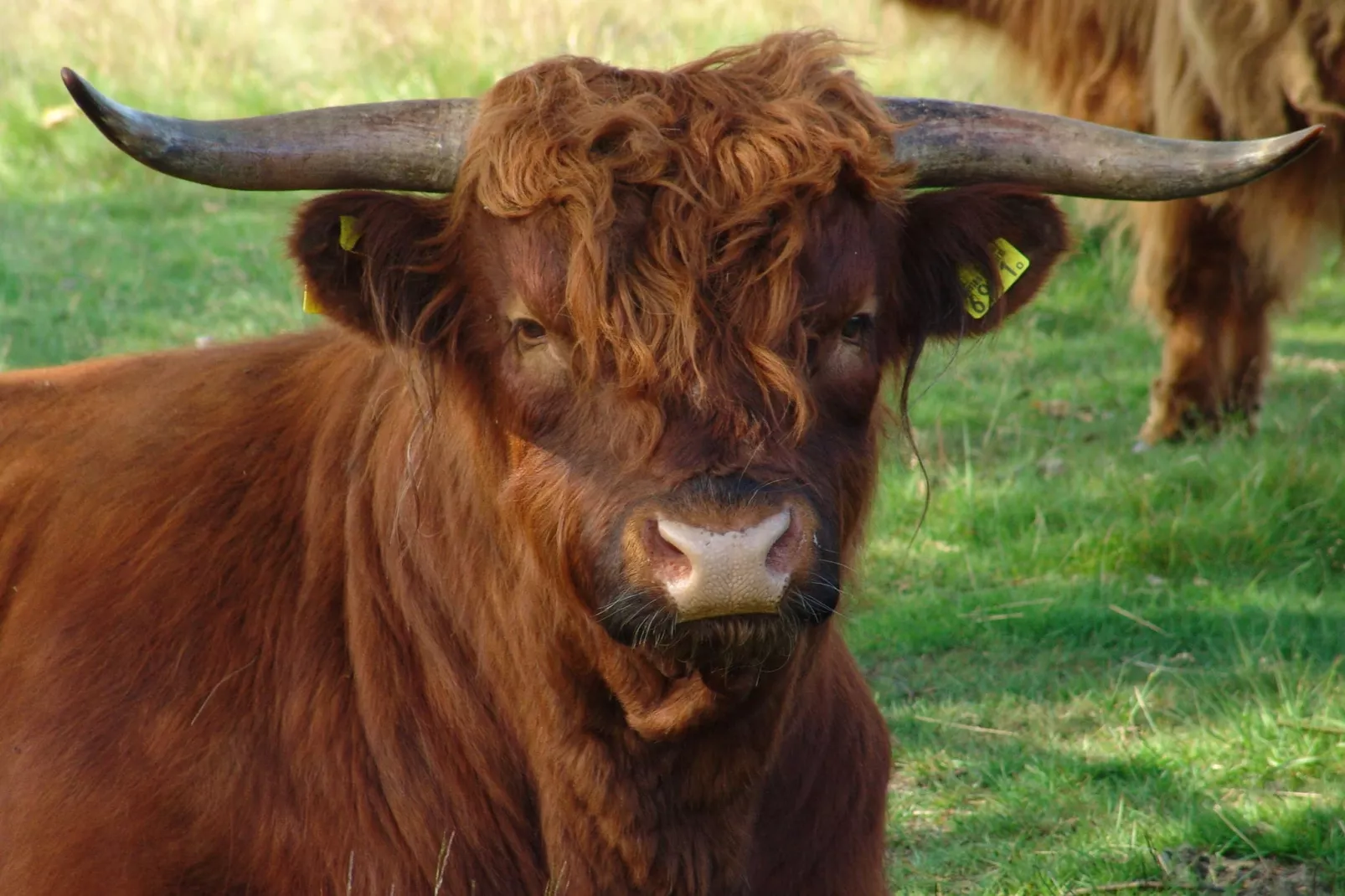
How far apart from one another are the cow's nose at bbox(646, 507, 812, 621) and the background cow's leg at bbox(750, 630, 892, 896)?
80 centimetres

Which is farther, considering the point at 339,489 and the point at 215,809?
the point at 339,489

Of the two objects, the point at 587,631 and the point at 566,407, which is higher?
the point at 566,407

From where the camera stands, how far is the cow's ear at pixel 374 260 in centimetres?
286

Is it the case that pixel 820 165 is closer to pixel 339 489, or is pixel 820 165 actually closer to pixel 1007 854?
pixel 339 489

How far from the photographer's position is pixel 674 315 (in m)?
2.60

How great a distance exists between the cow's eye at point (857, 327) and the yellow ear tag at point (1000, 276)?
33cm

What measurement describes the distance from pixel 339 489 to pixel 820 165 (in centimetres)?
114

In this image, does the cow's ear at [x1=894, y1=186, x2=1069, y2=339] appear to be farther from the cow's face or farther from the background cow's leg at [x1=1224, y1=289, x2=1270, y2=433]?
the background cow's leg at [x1=1224, y1=289, x2=1270, y2=433]

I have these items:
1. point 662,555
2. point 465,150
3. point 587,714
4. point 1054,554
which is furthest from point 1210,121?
point 662,555

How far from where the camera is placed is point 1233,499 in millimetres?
5770

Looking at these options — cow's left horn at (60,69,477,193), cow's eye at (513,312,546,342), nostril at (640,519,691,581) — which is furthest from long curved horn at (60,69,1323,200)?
nostril at (640,519,691,581)

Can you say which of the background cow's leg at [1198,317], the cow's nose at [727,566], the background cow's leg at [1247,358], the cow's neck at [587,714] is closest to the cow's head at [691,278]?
the cow's nose at [727,566]

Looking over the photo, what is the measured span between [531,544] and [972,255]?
0.97 metres

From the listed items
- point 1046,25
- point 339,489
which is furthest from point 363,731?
point 1046,25
